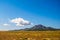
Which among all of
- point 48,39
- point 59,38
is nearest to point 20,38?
point 48,39

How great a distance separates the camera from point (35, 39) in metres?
16.9

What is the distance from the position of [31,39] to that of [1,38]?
330 cm

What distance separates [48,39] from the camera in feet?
56.3

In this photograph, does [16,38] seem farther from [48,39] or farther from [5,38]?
[48,39]

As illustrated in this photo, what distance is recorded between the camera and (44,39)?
1709cm

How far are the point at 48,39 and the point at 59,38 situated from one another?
1.26 metres

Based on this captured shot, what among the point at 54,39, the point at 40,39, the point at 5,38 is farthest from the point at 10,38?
the point at 54,39

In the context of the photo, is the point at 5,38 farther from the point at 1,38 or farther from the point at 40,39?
the point at 40,39

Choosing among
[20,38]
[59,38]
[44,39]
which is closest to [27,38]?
[20,38]

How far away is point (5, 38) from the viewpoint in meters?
17.5

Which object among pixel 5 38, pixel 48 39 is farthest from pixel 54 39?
pixel 5 38

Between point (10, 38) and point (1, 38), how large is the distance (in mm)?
1132

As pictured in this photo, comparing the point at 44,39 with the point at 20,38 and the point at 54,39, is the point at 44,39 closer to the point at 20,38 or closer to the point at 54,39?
the point at 54,39

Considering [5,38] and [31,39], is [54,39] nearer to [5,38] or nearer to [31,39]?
[31,39]
